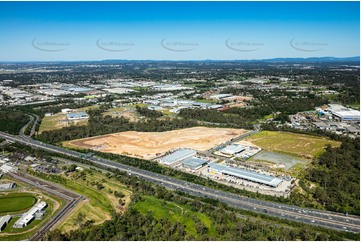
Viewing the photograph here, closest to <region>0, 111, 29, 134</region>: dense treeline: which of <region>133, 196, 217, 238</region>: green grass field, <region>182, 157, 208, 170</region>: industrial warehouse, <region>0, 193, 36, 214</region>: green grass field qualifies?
<region>0, 193, 36, 214</region>: green grass field

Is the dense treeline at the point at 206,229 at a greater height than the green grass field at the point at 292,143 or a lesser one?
lesser

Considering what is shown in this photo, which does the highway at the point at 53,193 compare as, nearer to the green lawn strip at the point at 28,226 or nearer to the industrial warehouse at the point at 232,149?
the green lawn strip at the point at 28,226

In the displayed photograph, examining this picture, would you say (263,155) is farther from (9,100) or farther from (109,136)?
(9,100)

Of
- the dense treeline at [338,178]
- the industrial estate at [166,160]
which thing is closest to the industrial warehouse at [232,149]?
the industrial estate at [166,160]

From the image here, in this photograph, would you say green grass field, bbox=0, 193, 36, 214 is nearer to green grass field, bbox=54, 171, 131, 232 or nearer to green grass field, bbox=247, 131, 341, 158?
green grass field, bbox=54, 171, 131, 232

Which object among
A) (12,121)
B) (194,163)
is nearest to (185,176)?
(194,163)

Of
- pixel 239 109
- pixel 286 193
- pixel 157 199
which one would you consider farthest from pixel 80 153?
pixel 239 109
